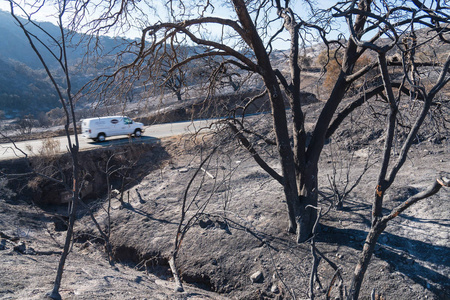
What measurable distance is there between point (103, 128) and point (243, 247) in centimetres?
1326

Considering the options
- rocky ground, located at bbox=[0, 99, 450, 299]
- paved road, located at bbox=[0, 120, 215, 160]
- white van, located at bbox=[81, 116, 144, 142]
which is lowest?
rocky ground, located at bbox=[0, 99, 450, 299]

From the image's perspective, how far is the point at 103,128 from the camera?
707 inches

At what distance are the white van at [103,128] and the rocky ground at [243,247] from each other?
7319 millimetres

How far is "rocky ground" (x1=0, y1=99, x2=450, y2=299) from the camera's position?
205 inches

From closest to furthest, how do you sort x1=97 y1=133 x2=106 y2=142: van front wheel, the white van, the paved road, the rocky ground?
1. the rocky ground
2. the paved road
3. the white van
4. x1=97 y1=133 x2=106 y2=142: van front wheel

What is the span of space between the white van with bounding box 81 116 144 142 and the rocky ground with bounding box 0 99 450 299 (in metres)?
7.32

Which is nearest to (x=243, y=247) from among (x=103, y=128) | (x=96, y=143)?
(x=96, y=143)

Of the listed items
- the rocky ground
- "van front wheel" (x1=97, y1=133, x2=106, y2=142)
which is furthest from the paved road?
the rocky ground

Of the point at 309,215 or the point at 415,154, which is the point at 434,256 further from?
the point at 415,154

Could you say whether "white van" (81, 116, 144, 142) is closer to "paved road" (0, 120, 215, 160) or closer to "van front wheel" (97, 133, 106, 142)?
"van front wheel" (97, 133, 106, 142)

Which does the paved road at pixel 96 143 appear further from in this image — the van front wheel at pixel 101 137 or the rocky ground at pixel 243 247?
the rocky ground at pixel 243 247

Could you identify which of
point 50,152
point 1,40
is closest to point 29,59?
point 1,40

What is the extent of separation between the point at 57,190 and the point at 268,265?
34.4 feet

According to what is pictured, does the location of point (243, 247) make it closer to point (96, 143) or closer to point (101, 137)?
point (96, 143)
